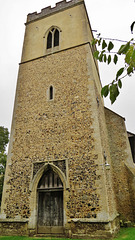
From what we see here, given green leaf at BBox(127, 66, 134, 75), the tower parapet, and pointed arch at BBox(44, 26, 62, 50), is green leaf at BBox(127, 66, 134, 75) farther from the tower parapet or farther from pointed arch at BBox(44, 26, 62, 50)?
the tower parapet

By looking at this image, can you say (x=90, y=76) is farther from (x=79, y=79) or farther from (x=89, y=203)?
(x=89, y=203)

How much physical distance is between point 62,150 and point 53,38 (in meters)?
8.65

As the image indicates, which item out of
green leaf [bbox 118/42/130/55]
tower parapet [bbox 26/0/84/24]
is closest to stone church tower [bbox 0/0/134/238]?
tower parapet [bbox 26/0/84/24]

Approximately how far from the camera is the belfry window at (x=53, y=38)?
12828 millimetres

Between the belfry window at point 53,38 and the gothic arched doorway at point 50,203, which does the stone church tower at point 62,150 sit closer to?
the gothic arched doorway at point 50,203

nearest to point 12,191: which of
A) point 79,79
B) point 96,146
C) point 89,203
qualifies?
point 89,203

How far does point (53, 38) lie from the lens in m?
13.1

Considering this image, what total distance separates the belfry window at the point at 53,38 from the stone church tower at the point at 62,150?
106 mm

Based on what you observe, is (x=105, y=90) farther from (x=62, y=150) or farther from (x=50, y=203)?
(x=50, y=203)

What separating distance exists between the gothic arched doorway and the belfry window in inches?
348

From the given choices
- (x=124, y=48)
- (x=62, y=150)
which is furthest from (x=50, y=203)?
(x=124, y=48)

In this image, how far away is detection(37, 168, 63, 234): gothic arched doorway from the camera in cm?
781

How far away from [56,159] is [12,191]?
105 inches

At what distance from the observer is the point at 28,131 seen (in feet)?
32.8
